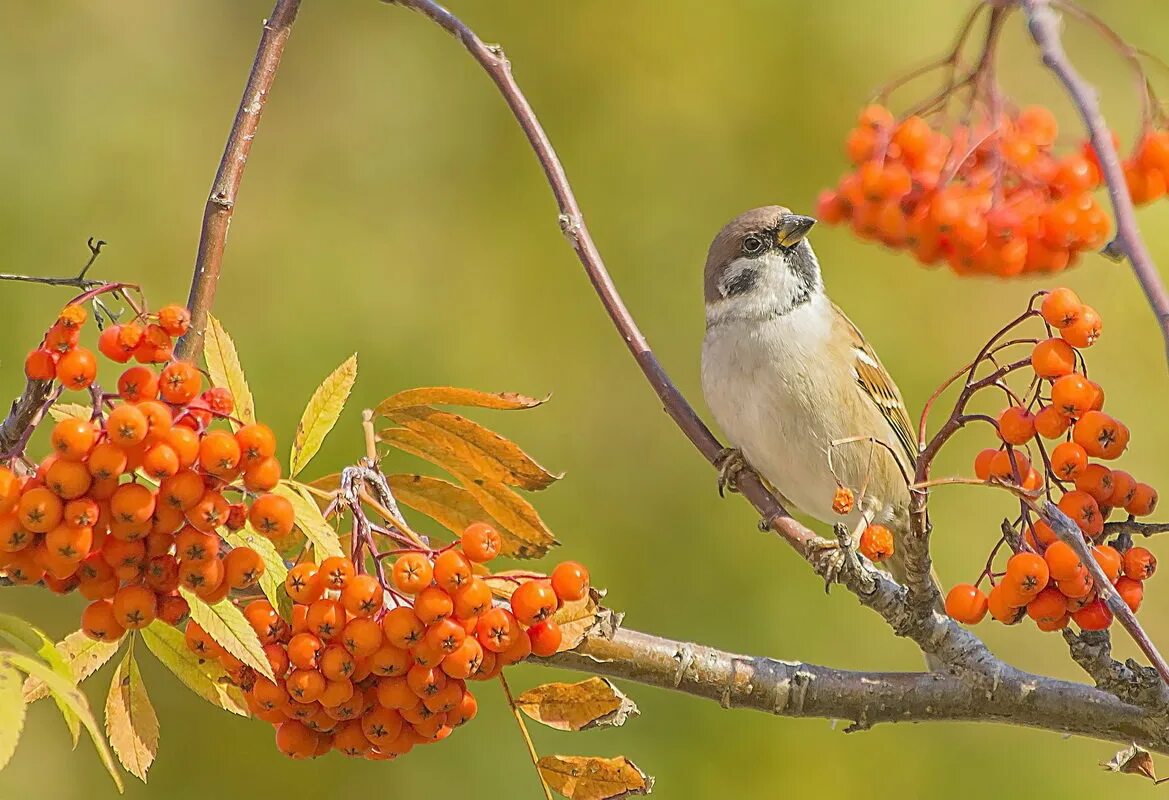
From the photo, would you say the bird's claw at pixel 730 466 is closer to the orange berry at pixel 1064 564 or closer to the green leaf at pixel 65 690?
the orange berry at pixel 1064 564

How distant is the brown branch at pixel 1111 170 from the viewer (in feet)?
5.49

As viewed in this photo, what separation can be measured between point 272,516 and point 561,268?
4268mm

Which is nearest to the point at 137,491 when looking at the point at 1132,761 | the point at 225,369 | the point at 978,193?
the point at 225,369

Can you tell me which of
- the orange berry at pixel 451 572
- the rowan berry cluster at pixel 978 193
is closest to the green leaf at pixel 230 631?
the orange berry at pixel 451 572

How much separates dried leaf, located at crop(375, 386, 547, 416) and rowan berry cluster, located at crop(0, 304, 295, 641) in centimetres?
36

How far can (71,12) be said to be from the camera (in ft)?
21.4

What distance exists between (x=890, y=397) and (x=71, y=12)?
14.5 ft

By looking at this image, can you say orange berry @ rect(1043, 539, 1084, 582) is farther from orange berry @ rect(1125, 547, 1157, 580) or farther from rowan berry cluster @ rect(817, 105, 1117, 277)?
rowan berry cluster @ rect(817, 105, 1117, 277)

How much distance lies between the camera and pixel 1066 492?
6.96ft

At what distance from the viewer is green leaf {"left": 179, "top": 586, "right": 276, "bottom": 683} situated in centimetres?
175

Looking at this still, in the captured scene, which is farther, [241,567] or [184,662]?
[184,662]

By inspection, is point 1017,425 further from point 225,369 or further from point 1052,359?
point 225,369

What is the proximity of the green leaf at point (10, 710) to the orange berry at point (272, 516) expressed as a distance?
13.1 inches

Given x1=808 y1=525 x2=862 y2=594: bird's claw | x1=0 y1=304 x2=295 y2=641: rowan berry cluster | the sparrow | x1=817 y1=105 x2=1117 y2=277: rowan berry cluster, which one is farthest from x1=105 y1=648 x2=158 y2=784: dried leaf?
the sparrow
